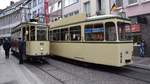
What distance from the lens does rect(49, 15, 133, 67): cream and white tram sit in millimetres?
13648

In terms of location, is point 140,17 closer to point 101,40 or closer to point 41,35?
point 41,35

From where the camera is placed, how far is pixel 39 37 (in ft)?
61.7

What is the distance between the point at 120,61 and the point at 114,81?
7.36 feet

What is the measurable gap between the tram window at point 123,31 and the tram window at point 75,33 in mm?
3050

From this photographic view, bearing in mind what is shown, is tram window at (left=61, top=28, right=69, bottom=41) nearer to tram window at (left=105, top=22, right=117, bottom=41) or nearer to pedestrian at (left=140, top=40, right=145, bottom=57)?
tram window at (left=105, top=22, right=117, bottom=41)

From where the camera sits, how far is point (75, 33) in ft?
55.7

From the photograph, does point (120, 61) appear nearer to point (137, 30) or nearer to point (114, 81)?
point (114, 81)

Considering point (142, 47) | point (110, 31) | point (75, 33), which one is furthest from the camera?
point (142, 47)

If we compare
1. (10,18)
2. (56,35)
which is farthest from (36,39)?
(10,18)

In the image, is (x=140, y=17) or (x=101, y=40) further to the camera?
(x=140, y=17)

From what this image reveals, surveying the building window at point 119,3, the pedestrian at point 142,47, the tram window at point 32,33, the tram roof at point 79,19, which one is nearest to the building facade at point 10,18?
the building window at point 119,3

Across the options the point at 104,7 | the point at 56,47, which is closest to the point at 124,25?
the point at 56,47

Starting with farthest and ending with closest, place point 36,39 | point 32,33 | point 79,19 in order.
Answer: point 32,33, point 36,39, point 79,19

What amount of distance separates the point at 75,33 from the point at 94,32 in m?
2.41
